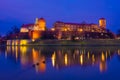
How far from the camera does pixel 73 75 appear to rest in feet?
60.4

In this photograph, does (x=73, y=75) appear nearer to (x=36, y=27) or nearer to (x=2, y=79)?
(x=2, y=79)

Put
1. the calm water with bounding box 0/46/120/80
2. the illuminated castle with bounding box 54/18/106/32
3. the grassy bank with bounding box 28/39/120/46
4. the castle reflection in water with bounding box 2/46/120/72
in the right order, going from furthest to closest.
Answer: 1. the illuminated castle with bounding box 54/18/106/32
2. the grassy bank with bounding box 28/39/120/46
3. the castle reflection in water with bounding box 2/46/120/72
4. the calm water with bounding box 0/46/120/80

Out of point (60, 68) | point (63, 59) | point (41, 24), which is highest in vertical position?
point (41, 24)

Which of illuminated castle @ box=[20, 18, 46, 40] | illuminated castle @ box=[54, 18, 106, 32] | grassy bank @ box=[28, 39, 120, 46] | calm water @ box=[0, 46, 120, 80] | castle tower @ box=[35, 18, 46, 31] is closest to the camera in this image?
calm water @ box=[0, 46, 120, 80]

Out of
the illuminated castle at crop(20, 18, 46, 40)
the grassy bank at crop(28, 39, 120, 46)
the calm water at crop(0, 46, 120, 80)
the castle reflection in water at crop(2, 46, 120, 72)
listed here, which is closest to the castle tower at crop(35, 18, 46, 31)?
the illuminated castle at crop(20, 18, 46, 40)

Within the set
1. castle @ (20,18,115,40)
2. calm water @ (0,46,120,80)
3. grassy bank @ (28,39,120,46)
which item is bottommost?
calm water @ (0,46,120,80)

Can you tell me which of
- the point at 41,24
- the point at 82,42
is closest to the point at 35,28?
the point at 41,24

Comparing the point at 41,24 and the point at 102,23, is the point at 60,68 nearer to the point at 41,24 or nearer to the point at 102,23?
the point at 41,24

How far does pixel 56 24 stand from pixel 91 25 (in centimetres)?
1527

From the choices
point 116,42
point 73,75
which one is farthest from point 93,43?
point 73,75

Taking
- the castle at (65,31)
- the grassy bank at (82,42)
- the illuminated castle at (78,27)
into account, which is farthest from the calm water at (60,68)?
the illuminated castle at (78,27)

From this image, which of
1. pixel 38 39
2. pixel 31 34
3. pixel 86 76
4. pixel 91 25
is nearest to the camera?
pixel 86 76

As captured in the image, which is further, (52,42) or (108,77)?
(52,42)

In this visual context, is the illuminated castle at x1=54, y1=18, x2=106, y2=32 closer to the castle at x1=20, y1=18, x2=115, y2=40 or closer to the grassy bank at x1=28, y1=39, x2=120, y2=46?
the castle at x1=20, y1=18, x2=115, y2=40
